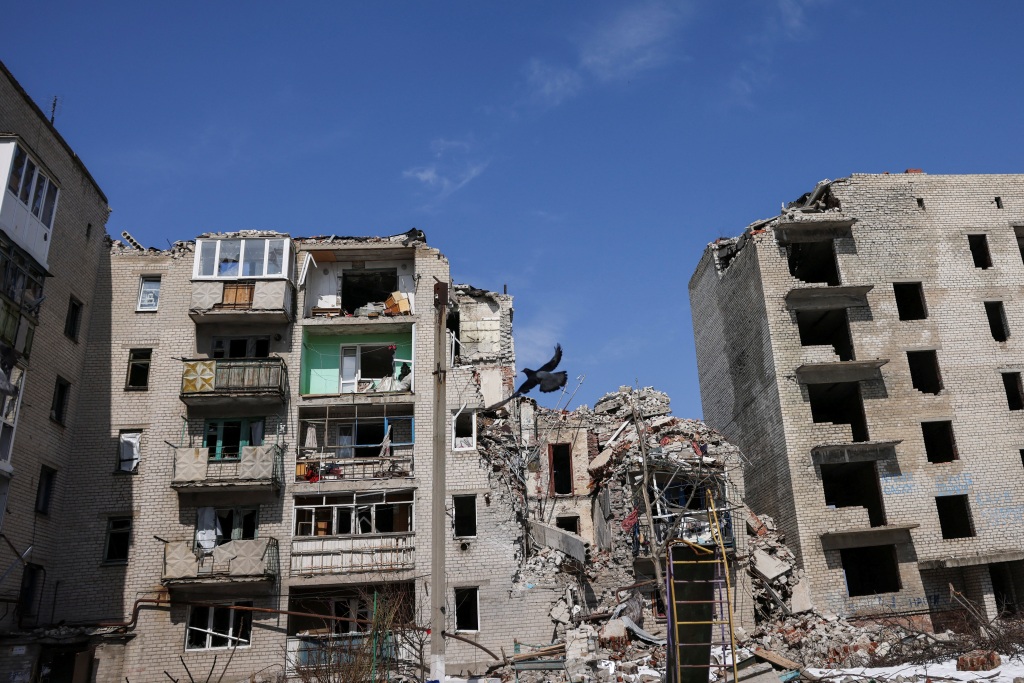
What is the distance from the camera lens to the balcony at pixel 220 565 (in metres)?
28.5

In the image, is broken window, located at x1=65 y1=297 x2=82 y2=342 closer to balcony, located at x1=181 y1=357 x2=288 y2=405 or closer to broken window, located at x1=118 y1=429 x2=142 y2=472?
broken window, located at x1=118 y1=429 x2=142 y2=472

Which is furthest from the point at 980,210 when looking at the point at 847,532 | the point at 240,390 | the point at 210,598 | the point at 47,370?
the point at 47,370

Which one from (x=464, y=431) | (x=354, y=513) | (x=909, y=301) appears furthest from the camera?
(x=909, y=301)

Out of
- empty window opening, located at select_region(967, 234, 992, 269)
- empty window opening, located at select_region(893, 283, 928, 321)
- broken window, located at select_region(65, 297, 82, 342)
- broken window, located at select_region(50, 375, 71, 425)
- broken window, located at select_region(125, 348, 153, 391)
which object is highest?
empty window opening, located at select_region(967, 234, 992, 269)

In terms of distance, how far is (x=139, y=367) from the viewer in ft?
106

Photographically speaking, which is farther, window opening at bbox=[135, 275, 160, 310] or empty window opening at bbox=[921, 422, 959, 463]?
empty window opening at bbox=[921, 422, 959, 463]

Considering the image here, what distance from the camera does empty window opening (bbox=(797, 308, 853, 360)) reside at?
3675cm

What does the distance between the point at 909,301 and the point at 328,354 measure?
23507 mm

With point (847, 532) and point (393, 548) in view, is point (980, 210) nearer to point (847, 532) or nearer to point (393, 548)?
point (847, 532)

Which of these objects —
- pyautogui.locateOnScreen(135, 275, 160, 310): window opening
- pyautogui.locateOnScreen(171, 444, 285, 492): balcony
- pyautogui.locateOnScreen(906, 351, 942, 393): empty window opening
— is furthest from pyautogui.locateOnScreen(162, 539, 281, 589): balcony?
pyautogui.locateOnScreen(906, 351, 942, 393): empty window opening

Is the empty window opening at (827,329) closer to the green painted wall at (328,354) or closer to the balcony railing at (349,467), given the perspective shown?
the green painted wall at (328,354)

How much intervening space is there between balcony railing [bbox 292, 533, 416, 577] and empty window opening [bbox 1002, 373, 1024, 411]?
2414 centimetres

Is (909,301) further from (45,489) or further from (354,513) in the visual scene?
(45,489)

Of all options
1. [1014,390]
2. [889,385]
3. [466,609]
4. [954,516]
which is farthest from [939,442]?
[466,609]
